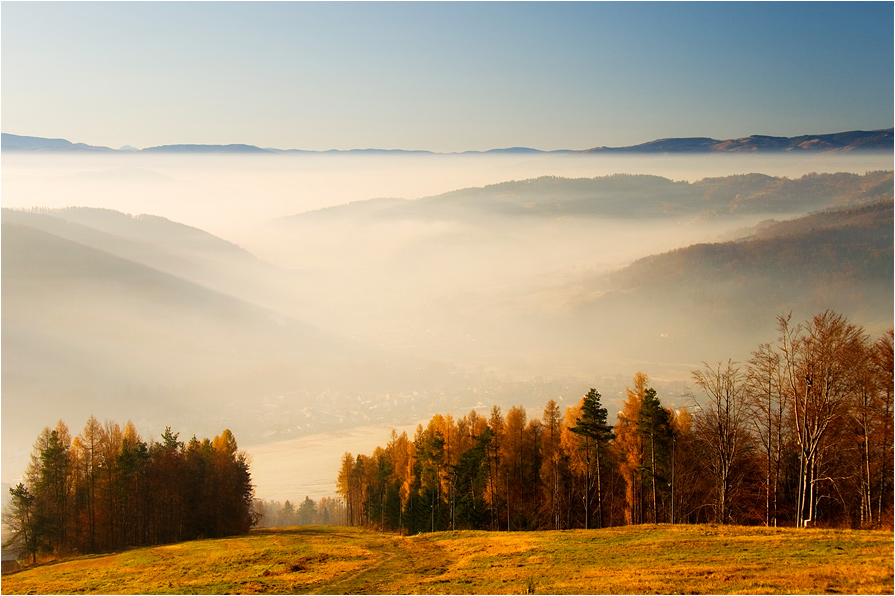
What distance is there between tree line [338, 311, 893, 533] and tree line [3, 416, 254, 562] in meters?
21.9

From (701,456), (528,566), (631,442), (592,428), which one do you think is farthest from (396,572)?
(701,456)

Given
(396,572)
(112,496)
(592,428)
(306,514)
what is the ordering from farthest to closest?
(306,514) → (112,496) → (592,428) → (396,572)

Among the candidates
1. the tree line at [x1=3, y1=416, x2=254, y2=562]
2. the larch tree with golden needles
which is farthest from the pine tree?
the tree line at [x1=3, y1=416, x2=254, y2=562]

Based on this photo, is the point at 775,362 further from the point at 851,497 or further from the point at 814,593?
the point at 814,593

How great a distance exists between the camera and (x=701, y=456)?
58.9 m

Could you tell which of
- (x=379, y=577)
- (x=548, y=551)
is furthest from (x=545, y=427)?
(x=379, y=577)

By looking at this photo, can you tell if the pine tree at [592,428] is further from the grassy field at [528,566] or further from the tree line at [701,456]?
the grassy field at [528,566]

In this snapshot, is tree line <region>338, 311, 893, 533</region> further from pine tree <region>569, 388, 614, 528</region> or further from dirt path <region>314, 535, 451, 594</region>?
dirt path <region>314, 535, 451, 594</region>

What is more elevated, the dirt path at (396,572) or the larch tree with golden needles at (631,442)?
the larch tree with golden needles at (631,442)

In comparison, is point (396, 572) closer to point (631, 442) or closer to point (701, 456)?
point (631, 442)

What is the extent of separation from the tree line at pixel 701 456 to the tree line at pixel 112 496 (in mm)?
21915

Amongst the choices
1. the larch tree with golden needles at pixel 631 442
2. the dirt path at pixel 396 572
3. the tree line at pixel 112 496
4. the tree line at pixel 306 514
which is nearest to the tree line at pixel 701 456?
the larch tree with golden needles at pixel 631 442

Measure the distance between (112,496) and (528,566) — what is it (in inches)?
1720

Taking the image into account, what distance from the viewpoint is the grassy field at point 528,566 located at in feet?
82.7
